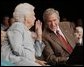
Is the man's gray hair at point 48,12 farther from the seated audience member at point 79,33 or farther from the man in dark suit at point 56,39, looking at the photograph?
the seated audience member at point 79,33

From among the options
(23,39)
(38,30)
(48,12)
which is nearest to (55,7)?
(48,12)

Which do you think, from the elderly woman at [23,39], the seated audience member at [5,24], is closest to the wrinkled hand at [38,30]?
the elderly woman at [23,39]

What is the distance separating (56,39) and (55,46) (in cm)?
4

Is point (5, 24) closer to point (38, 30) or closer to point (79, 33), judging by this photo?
point (38, 30)

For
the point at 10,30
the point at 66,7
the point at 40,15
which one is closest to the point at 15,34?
the point at 10,30

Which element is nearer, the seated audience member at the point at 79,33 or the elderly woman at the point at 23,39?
the elderly woman at the point at 23,39

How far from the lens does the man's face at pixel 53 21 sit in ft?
7.76

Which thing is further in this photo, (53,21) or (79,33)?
(79,33)

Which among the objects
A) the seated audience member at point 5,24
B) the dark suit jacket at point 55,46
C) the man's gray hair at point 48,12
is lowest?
the dark suit jacket at point 55,46

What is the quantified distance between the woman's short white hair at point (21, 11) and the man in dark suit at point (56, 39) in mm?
100

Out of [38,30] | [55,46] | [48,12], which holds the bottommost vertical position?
[55,46]

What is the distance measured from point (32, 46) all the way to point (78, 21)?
341 mm

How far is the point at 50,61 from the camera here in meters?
2.41

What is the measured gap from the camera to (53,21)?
2.37m
